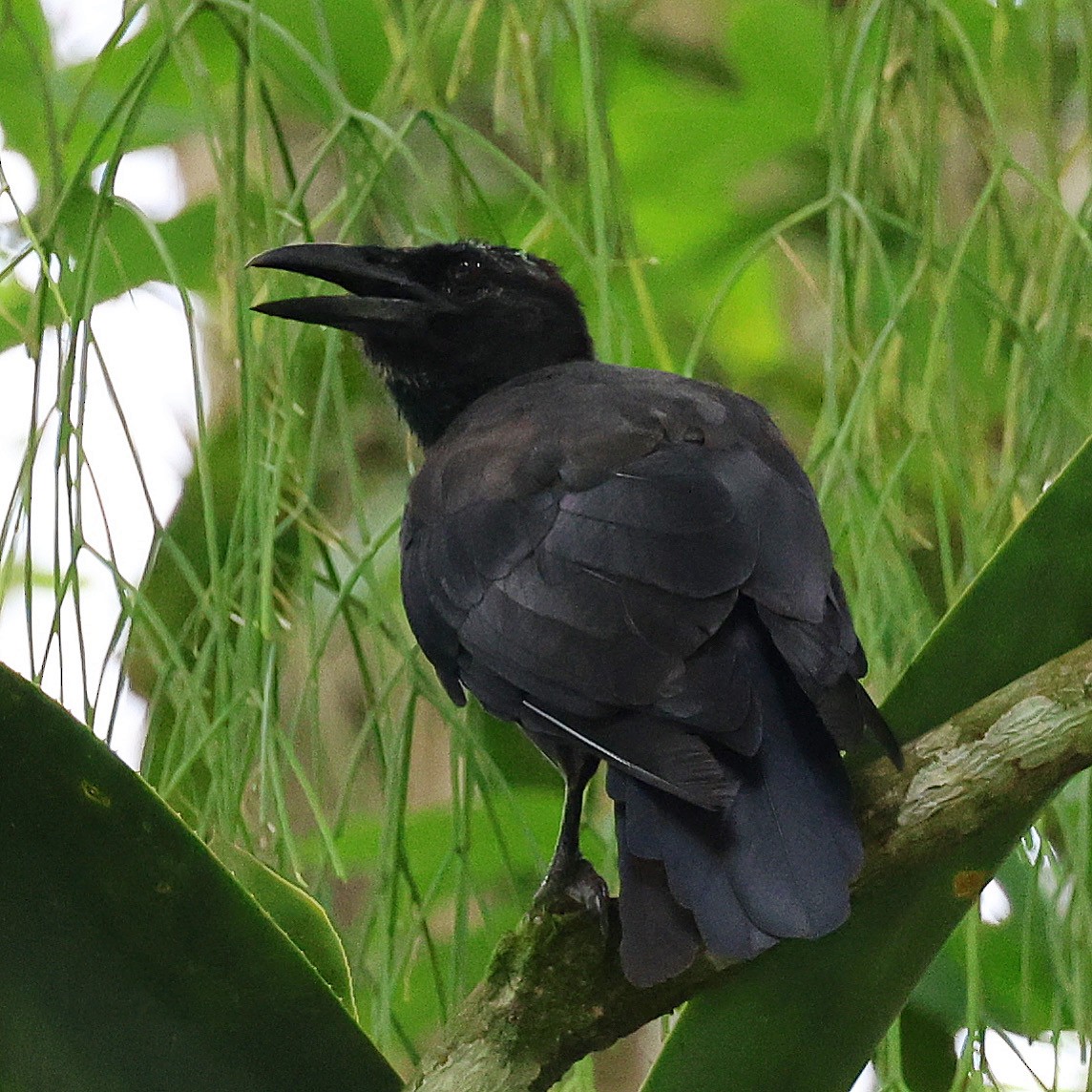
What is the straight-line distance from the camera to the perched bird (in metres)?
1.43

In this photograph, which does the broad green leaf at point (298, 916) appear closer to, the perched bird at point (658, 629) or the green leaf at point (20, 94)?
the perched bird at point (658, 629)

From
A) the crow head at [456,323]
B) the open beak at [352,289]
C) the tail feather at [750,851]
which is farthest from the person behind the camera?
the crow head at [456,323]

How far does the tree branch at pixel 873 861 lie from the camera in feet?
4.66

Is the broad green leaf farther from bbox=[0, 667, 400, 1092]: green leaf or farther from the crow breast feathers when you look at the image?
the crow breast feathers

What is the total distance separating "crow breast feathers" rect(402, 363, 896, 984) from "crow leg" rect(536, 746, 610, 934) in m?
0.09

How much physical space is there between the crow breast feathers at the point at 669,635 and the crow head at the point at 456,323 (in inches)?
16.8

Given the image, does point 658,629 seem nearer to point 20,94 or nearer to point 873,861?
point 873,861

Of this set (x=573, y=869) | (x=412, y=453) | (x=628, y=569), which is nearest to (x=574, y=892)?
(x=573, y=869)

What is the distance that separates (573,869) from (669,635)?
28cm

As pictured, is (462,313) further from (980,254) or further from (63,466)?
(63,466)

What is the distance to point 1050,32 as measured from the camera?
69.1 inches

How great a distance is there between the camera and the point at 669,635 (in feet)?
5.10

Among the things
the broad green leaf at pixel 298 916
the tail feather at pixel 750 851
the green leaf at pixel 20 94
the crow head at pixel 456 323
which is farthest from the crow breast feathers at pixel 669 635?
the green leaf at pixel 20 94

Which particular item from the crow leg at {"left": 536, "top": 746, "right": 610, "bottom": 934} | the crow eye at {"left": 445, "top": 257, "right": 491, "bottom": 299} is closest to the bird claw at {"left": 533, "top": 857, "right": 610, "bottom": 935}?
the crow leg at {"left": 536, "top": 746, "right": 610, "bottom": 934}
